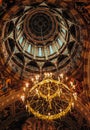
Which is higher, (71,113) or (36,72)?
(36,72)

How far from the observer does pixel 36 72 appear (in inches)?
773

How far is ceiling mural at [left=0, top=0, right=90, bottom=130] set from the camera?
59.7ft

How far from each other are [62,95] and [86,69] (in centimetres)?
205

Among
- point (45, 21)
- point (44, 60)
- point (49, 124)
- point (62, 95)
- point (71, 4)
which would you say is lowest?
point (49, 124)

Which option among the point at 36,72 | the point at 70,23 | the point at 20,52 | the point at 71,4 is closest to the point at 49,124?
the point at 36,72

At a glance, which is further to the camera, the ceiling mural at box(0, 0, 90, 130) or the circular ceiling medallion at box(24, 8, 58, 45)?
the circular ceiling medallion at box(24, 8, 58, 45)

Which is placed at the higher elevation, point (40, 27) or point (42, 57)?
point (40, 27)

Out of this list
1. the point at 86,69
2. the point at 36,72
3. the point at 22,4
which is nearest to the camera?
the point at 22,4

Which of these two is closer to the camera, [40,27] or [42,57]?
[42,57]

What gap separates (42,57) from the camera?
2036 centimetres

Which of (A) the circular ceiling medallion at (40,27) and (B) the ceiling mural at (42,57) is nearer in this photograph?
(B) the ceiling mural at (42,57)

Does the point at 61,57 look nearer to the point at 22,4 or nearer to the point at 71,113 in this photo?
the point at 71,113

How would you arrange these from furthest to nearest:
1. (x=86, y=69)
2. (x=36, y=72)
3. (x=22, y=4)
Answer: (x=36, y=72)
(x=86, y=69)
(x=22, y=4)

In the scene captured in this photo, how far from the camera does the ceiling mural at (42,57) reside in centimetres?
1819
